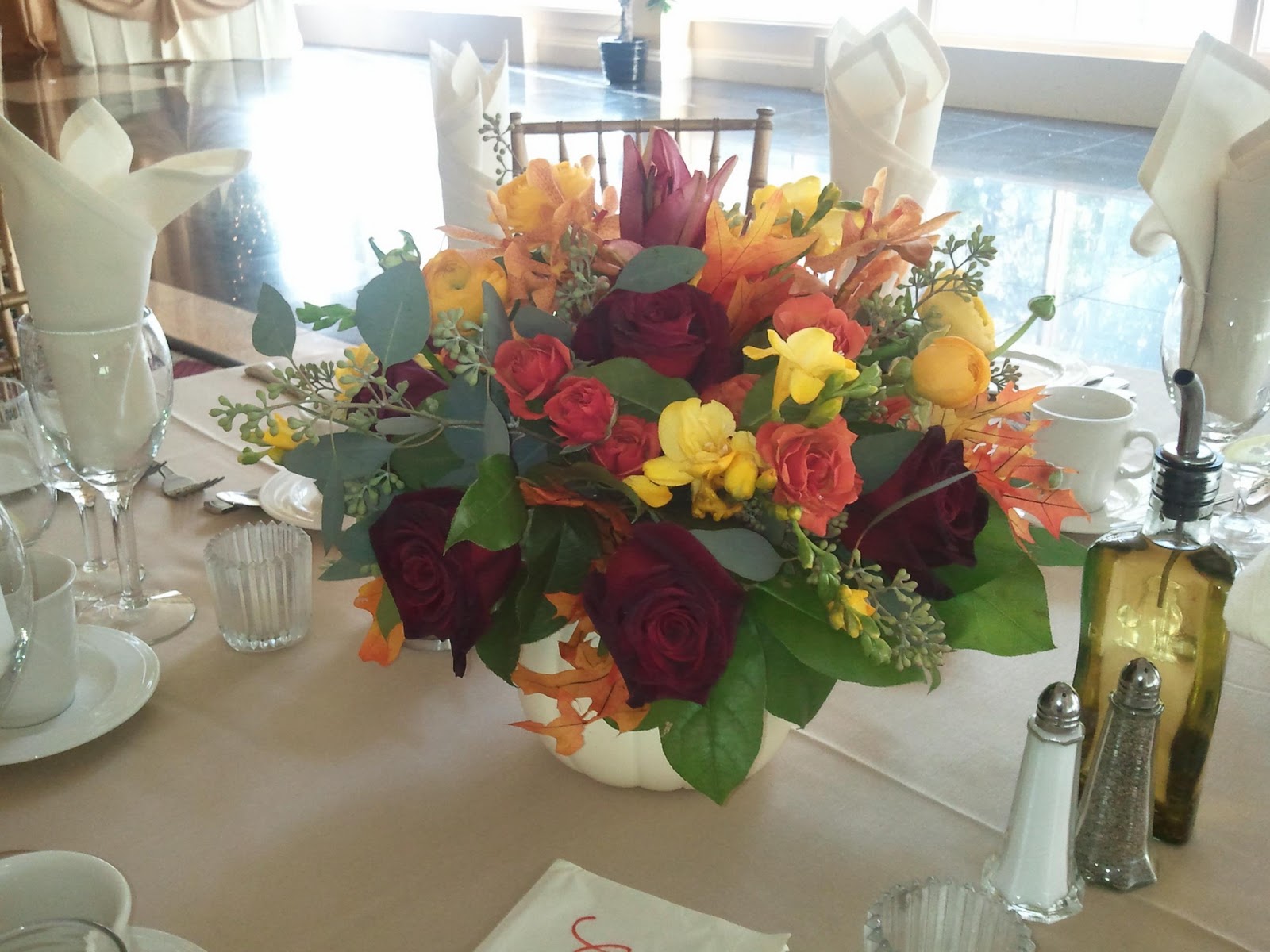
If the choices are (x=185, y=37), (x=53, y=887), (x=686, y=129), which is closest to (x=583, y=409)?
(x=53, y=887)

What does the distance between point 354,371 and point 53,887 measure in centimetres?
29

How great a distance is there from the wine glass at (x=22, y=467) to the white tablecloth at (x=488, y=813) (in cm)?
18

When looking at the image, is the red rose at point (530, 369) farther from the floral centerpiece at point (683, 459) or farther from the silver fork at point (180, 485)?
the silver fork at point (180, 485)

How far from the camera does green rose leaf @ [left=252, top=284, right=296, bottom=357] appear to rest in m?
0.63

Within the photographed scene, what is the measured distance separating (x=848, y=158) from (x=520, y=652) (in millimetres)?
962

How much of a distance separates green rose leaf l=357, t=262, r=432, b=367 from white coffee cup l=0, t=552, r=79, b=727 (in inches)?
11.2

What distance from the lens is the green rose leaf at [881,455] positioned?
1.88 feet

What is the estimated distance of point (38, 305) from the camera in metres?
0.81

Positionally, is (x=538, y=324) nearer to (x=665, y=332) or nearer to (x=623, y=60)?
(x=665, y=332)

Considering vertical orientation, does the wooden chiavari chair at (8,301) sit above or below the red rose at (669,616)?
below

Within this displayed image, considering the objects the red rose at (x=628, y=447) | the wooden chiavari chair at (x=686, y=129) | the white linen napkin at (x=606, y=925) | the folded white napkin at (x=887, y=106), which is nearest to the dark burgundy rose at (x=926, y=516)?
the red rose at (x=628, y=447)

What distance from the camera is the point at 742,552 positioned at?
1.80 ft

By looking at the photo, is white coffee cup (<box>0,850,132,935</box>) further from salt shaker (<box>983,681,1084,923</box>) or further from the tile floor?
the tile floor

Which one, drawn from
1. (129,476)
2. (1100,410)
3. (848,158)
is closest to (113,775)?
(129,476)
